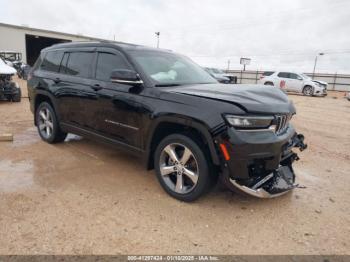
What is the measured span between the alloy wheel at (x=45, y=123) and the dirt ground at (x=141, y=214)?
0.79m

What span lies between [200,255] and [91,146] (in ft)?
11.7

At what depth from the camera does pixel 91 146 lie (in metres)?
5.52

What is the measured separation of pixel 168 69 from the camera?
13.7ft

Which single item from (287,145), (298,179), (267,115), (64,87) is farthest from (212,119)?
(64,87)

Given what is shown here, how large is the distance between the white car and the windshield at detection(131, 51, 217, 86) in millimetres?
17458

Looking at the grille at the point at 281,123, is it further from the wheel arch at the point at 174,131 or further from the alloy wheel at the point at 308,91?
the alloy wheel at the point at 308,91

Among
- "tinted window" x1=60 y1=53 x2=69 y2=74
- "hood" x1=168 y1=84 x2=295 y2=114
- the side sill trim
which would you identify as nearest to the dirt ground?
the side sill trim

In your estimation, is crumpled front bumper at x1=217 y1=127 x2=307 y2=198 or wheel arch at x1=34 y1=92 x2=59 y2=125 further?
wheel arch at x1=34 y1=92 x2=59 y2=125

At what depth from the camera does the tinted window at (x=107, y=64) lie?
4.05 metres

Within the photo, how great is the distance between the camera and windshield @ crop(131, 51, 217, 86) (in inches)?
153

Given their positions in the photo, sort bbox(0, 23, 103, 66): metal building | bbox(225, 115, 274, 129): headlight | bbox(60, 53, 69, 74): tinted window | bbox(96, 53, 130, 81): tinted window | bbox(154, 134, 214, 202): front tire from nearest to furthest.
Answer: bbox(225, 115, 274, 129): headlight, bbox(154, 134, 214, 202): front tire, bbox(96, 53, 130, 81): tinted window, bbox(60, 53, 69, 74): tinted window, bbox(0, 23, 103, 66): metal building

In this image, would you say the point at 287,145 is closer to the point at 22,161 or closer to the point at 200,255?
the point at 200,255

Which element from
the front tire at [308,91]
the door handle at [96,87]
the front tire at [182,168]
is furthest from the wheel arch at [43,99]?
the front tire at [308,91]

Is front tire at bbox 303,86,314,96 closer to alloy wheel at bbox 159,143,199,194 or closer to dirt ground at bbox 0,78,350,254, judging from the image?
dirt ground at bbox 0,78,350,254
